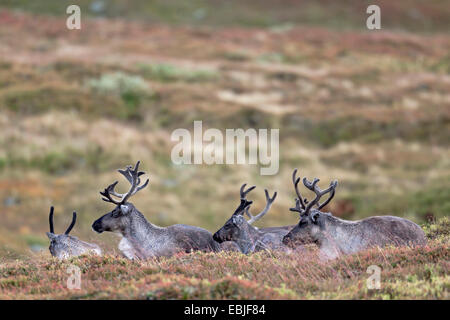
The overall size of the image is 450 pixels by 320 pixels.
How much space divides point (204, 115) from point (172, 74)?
34.0 ft

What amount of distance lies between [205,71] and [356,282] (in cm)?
4082

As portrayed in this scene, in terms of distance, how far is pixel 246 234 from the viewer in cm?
1620

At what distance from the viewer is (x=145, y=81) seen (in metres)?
47.4

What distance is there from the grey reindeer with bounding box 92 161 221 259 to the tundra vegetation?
0.74 m

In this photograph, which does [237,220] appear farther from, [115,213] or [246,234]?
[115,213]

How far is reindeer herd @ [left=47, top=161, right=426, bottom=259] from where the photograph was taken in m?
14.6

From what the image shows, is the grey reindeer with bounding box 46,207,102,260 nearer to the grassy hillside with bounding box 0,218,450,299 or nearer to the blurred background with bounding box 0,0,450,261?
the blurred background with bounding box 0,0,450,261

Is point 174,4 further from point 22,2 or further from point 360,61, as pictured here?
point 360,61

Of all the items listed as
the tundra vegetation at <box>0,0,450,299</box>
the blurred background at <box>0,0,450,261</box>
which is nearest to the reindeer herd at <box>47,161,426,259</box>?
the tundra vegetation at <box>0,0,450,299</box>

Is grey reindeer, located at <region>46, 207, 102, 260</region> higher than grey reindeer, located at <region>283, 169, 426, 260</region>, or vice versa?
grey reindeer, located at <region>283, 169, 426, 260</region>

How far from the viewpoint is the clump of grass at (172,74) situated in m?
49.6

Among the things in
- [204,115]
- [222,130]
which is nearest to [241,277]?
[222,130]

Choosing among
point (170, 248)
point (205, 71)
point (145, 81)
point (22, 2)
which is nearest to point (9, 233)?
point (170, 248)

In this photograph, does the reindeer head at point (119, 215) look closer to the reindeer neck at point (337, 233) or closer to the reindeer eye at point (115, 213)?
the reindeer eye at point (115, 213)
